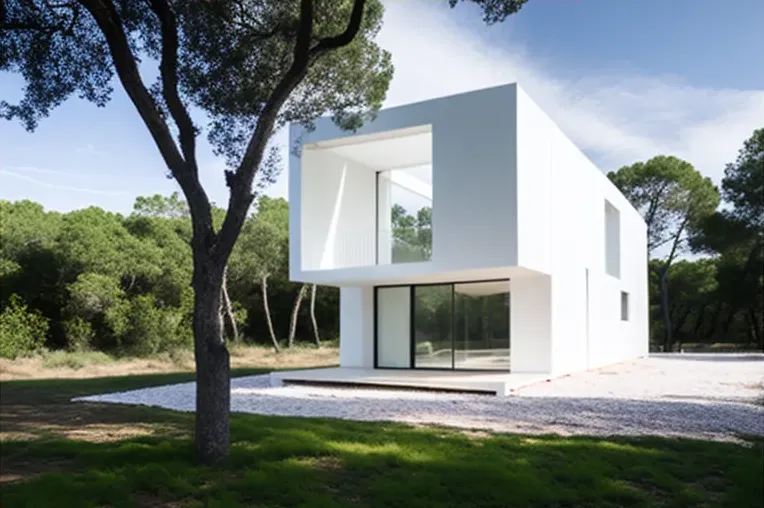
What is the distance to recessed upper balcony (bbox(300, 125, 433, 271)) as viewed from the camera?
1484 cm

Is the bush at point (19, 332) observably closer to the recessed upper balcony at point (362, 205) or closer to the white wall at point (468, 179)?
the recessed upper balcony at point (362, 205)

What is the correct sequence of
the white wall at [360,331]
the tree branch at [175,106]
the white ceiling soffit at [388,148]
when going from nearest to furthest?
1. the tree branch at [175,106]
2. the white ceiling soffit at [388,148]
3. the white wall at [360,331]

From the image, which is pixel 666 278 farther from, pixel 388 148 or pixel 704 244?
pixel 388 148

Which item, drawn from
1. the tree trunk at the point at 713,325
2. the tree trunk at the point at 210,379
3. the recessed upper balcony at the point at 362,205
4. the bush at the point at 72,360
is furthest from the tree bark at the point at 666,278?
the tree trunk at the point at 210,379

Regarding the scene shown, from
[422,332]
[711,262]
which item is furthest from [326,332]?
[711,262]

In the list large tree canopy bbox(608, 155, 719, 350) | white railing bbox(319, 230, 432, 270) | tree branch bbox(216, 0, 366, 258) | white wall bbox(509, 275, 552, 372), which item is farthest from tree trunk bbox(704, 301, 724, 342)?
tree branch bbox(216, 0, 366, 258)

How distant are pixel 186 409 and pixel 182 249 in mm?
16688

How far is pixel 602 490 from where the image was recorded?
5.04m

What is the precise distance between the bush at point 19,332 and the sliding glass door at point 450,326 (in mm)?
11058

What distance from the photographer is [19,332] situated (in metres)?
19.9

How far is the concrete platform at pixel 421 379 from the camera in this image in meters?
12.0

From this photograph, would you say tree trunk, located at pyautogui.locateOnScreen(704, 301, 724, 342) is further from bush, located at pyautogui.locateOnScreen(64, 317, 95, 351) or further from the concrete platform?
bush, located at pyautogui.locateOnScreen(64, 317, 95, 351)

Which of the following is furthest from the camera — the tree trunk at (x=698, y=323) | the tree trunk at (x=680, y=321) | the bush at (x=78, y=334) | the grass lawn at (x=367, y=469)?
the tree trunk at (x=680, y=321)

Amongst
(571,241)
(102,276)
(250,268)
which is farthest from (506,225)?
(250,268)
